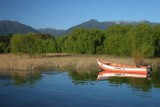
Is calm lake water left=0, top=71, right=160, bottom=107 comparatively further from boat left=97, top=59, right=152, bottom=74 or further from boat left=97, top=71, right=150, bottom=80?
boat left=97, top=59, right=152, bottom=74

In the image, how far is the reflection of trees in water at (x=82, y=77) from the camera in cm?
3558

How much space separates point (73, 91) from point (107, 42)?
43372 mm

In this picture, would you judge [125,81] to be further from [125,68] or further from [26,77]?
[26,77]

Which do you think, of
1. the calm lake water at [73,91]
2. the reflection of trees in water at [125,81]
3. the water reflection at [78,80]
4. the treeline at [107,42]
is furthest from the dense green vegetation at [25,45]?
the reflection of trees in water at [125,81]

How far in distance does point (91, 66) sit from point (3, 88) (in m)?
21.8

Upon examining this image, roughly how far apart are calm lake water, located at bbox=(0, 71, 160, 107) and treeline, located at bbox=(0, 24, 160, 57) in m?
17.4

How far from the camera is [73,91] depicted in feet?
94.0

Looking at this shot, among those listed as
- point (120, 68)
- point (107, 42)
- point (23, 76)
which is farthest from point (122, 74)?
point (107, 42)

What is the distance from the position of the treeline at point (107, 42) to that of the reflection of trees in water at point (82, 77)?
12.4 m

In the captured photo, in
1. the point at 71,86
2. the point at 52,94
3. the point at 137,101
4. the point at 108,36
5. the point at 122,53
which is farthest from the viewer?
the point at 108,36

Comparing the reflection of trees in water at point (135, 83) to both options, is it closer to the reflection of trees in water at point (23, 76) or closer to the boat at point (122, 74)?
the boat at point (122, 74)

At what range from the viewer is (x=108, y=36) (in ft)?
244

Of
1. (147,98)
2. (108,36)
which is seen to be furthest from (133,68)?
(108,36)

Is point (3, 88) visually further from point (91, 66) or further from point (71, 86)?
point (91, 66)
